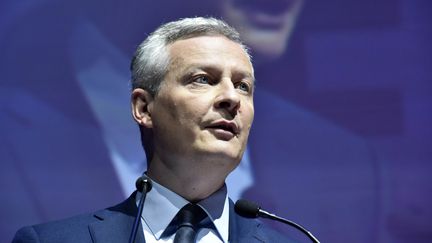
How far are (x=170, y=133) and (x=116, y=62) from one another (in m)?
1.07

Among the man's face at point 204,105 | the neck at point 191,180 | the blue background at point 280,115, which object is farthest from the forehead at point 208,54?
the blue background at point 280,115

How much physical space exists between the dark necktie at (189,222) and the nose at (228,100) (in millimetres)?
281

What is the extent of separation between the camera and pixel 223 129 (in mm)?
1897

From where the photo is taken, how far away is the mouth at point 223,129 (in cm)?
188

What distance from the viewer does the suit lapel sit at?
1.94 meters

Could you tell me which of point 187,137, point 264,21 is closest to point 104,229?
point 187,137

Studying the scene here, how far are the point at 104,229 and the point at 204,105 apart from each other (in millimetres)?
446

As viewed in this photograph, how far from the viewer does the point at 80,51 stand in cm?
295

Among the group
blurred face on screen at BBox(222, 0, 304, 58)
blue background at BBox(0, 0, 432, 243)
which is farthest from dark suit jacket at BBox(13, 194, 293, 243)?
blurred face on screen at BBox(222, 0, 304, 58)

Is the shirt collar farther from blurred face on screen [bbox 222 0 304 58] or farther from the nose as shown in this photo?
blurred face on screen [bbox 222 0 304 58]

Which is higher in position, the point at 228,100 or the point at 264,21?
the point at 228,100

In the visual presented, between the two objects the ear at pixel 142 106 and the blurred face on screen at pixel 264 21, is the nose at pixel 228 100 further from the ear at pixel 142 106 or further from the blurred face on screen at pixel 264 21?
the blurred face on screen at pixel 264 21

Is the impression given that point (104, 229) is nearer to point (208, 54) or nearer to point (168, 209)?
point (168, 209)

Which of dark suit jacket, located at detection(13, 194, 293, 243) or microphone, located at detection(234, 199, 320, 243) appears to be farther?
dark suit jacket, located at detection(13, 194, 293, 243)
